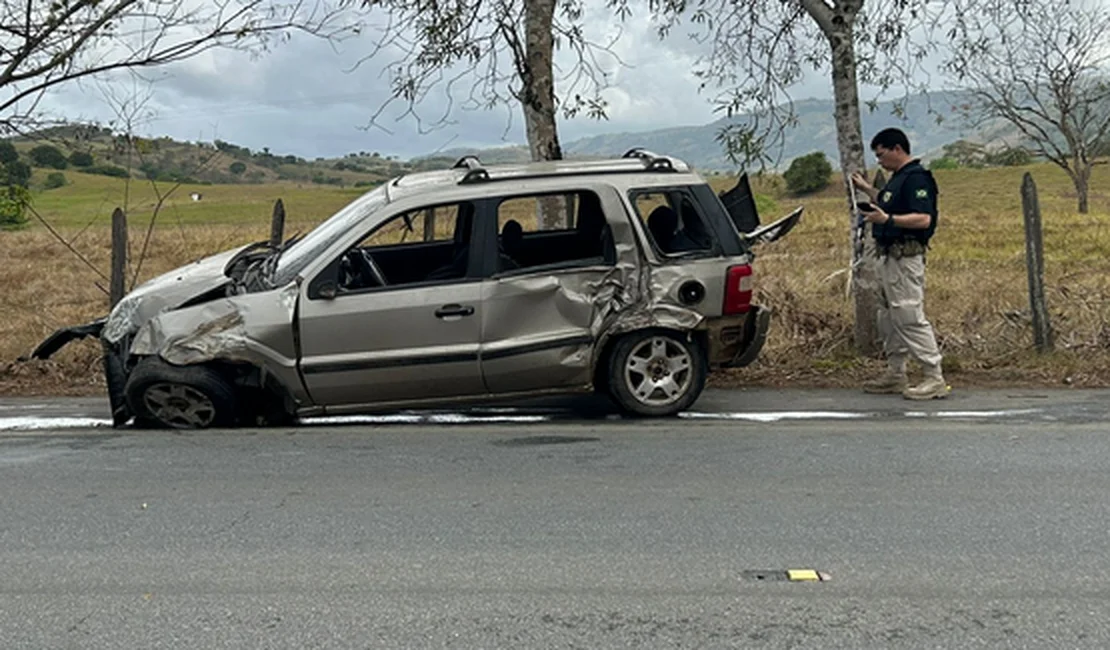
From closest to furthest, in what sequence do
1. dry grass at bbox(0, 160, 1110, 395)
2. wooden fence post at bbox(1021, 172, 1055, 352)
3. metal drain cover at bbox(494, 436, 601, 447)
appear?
1. metal drain cover at bbox(494, 436, 601, 447)
2. dry grass at bbox(0, 160, 1110, 395)
3. wooden fence post at bbox(1021, 172, 1055, 352)

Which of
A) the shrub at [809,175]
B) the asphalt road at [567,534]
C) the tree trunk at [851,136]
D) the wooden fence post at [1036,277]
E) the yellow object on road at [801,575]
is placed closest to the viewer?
the asphalt road at [567,534]

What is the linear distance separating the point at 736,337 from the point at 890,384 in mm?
1657

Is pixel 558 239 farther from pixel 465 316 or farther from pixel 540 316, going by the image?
pixel 465 316

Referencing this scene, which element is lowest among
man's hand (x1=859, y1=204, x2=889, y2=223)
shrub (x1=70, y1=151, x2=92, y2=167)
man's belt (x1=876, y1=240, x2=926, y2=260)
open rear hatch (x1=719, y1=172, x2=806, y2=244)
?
man's belt (x1=876, y1=240, x2=926, y2=260)

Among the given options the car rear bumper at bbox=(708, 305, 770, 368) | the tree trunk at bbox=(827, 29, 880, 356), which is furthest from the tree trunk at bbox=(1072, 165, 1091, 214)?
the car rear bumper at bbox=(708, 305, 770, 368)

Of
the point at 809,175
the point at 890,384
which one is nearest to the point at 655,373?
the point at 890,384

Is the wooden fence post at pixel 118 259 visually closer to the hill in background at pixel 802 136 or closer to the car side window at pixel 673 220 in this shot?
the hill in background at pixel 802 136

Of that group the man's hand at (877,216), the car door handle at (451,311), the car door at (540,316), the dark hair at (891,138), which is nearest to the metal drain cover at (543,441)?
the car door at (540,316)

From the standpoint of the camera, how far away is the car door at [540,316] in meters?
6.70

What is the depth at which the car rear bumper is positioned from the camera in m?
6.98

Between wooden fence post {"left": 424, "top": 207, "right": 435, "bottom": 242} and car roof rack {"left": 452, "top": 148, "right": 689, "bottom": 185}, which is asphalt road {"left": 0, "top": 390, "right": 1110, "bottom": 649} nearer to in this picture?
wooden fence post {"left": 424, "top": 207, "right": 435, "bottom": 242}

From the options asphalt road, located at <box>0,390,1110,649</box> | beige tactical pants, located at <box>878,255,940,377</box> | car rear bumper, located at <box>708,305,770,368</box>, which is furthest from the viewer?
beige tactical pants, located at <box>878,255,940,377</box>

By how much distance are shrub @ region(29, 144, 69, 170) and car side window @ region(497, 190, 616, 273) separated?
544 centimetres

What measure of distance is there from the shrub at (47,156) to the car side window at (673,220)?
662cm
